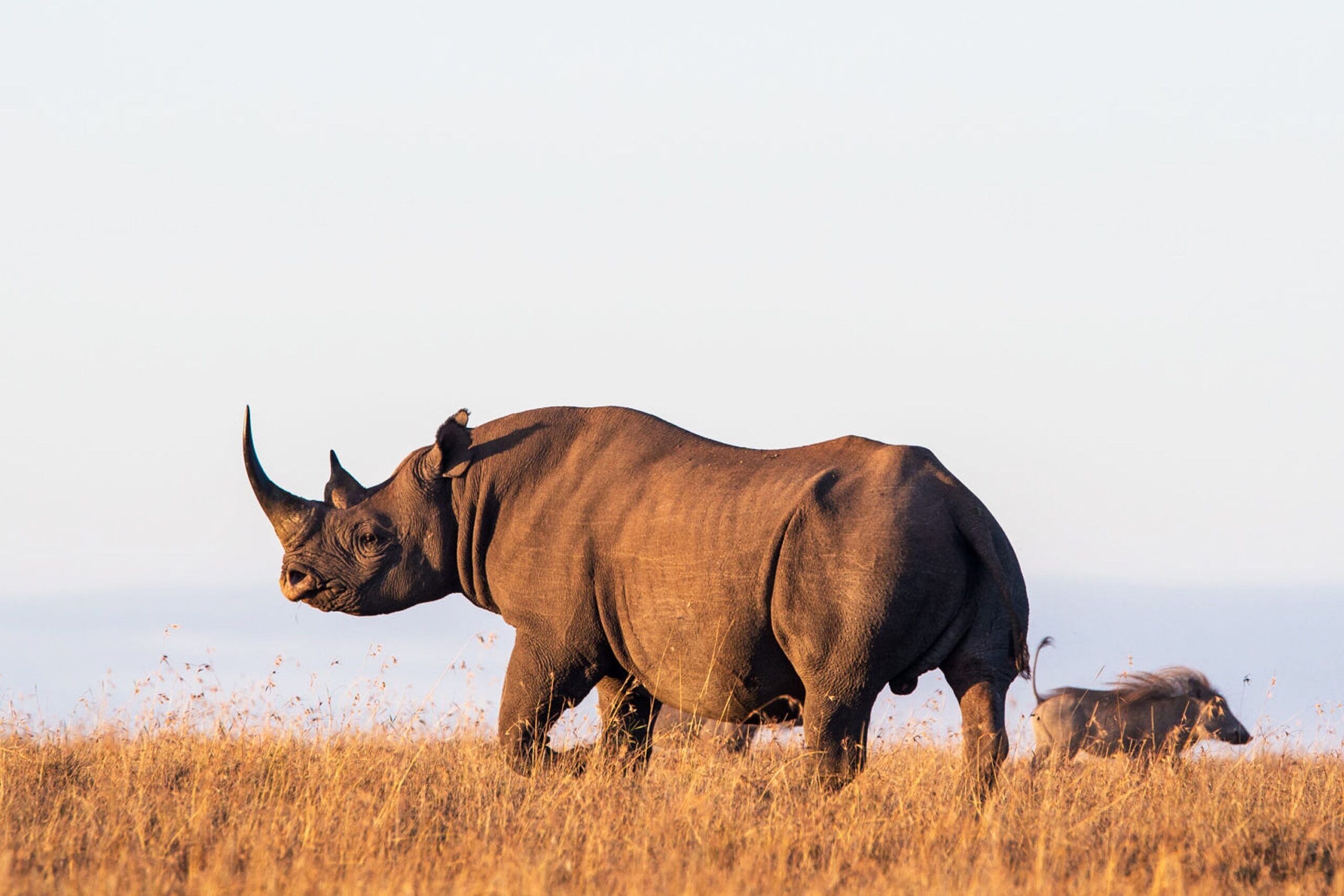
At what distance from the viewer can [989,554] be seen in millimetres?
8617

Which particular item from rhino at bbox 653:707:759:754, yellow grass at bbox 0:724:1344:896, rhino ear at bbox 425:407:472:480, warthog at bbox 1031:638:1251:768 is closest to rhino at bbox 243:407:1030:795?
rhino ear at bbox 425:407:472:480

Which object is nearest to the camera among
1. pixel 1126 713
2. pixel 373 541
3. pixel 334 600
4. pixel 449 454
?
pixel 449 454

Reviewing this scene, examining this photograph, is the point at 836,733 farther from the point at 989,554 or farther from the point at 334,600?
the point at 334,600

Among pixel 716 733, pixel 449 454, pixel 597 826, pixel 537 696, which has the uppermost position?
pixel 449 454

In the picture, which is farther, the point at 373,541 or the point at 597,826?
the point at 373,541

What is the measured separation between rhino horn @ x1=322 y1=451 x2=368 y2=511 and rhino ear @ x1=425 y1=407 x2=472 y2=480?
23.5 inches

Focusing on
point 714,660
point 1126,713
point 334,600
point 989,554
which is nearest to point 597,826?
point 714,660

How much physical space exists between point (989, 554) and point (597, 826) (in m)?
2.46

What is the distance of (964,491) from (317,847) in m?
3.71

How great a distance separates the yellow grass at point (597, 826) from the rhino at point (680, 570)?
461mm

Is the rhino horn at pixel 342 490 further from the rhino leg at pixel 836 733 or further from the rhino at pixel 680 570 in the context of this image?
the rhino leg at pixel 836 733

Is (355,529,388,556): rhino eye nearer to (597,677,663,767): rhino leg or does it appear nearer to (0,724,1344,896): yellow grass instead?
(0,724,1344,896): yellow grass

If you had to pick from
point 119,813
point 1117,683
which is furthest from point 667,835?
point 1117,683

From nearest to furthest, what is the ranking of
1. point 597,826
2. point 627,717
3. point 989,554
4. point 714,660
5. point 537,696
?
point 597,826 → point 989,554 → point 714,660 → point 537,696 → point 627,717
